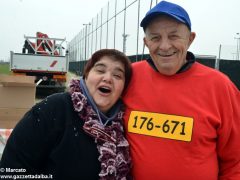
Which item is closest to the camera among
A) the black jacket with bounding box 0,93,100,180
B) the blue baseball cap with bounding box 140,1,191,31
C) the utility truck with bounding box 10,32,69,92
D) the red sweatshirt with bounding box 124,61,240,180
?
the black jacket with bounding box 0,93,100,180

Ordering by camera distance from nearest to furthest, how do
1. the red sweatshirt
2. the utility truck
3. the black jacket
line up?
the black jacket, the red sweatshirt, the utility truck

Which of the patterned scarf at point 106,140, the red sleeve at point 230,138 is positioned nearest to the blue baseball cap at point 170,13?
the red sleeve at point 230,138

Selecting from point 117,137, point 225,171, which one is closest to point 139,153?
point 117,137

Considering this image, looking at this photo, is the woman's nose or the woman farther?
the woman's nose

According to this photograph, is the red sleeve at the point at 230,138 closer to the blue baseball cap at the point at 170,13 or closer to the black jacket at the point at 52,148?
the blue baseball cap at the point at 170,13

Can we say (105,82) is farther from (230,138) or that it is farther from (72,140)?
(230,138)

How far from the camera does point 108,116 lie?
7.97 feet

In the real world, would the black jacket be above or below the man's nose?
below

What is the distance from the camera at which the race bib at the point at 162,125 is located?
2.34 metres

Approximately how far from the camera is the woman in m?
2.16

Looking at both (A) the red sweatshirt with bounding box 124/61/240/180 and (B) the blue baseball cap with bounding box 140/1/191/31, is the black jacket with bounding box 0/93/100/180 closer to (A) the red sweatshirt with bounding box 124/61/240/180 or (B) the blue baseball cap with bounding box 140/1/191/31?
(A) the red sweatshirt with bounding box 124/61/240/180

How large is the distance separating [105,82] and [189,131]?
0.59 metres

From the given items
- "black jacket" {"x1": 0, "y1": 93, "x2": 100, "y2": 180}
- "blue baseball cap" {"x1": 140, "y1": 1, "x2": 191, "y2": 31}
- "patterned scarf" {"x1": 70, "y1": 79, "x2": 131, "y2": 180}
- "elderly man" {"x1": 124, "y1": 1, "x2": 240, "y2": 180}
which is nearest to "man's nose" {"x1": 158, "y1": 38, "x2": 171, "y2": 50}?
"elderly man" {"x1": 124, "y1": 1, "x2": 240, "y2": 180}

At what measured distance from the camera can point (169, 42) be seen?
2488mm
